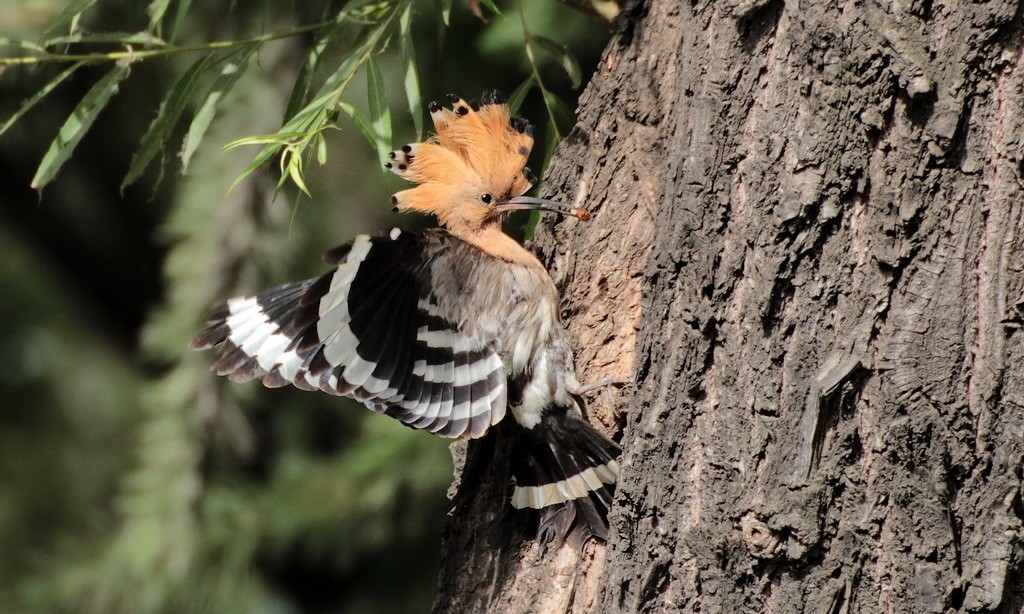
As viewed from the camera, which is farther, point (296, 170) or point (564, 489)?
point (564, 489)

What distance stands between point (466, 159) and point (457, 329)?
45cm

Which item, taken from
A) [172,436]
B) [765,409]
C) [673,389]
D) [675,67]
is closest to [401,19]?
[675,67]

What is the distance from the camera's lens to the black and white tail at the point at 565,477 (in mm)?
2203

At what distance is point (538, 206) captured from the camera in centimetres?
249

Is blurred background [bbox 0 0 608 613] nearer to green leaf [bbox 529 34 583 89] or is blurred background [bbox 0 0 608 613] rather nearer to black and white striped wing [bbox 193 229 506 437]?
green leaf [bbox 529 34 583 89]

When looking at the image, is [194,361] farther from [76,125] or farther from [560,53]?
[560,53]

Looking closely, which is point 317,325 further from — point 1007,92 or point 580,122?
point 1007,92

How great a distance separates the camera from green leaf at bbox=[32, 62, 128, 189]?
233 cm

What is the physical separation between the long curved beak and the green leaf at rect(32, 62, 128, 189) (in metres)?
0.94

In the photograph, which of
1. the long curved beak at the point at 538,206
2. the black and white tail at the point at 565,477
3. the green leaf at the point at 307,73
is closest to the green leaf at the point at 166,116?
the green leaf at the point at 307,73

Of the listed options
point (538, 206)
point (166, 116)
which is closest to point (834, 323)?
point (538, 206)

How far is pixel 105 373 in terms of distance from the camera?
579 cm

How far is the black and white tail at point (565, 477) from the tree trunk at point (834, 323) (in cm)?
28

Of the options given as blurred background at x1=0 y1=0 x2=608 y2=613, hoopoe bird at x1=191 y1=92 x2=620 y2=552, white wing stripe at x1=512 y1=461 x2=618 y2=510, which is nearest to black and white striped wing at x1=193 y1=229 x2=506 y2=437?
hoopoe bird at x1=191 y1=92 x2=620 y2=552
